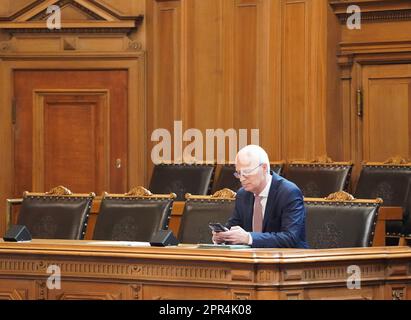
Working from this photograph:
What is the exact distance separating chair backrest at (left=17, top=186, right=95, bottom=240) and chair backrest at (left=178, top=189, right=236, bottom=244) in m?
0.57

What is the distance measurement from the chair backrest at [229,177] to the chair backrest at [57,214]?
183 cm

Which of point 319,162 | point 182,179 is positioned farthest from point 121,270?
point 182,179

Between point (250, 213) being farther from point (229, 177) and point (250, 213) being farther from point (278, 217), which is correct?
point (229, 177)

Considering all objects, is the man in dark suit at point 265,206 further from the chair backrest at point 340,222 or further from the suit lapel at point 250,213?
the chair backrest at point 340,222

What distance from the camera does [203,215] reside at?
19.8ft

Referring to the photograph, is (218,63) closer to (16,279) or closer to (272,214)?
(272,214)

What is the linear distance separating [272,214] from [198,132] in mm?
3279

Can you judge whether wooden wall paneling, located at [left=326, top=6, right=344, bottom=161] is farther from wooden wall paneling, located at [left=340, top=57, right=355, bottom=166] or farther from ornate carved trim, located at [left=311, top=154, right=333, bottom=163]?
ornate carved trim, located at [left=311, top=154, right=333, bottom=163]

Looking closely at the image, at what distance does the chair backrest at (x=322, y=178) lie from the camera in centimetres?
749

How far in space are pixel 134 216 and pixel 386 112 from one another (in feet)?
9.64

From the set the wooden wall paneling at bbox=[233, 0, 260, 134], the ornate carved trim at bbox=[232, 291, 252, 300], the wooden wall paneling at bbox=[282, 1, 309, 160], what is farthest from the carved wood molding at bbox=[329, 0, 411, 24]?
the ornate carved trim at bbox=[232, 291, 252, 300]

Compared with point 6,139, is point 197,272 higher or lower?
lower

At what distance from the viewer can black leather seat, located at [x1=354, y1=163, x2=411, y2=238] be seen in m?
7.14
